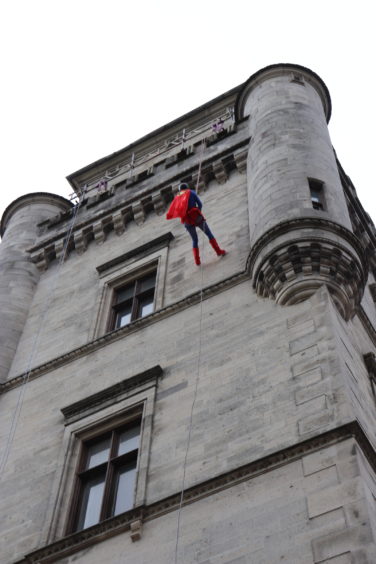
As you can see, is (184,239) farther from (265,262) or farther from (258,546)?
(258,546)

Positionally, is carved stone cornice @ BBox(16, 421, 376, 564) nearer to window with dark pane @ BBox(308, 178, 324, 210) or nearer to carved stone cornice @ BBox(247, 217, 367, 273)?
carved stone cornice @ BBox(247, 217, 367, 273)

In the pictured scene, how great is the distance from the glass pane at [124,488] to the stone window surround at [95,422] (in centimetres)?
36

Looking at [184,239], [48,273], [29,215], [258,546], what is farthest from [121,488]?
[29,215]

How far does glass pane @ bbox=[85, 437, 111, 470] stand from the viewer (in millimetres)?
14289

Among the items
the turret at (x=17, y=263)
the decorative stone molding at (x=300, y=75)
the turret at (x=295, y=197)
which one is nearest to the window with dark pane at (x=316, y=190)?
the turret at (x=295, y=197)

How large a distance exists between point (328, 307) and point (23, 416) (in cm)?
555

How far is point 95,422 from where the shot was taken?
14.7 metres

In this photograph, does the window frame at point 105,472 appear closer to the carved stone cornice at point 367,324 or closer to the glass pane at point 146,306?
the glass pane at point 146,306

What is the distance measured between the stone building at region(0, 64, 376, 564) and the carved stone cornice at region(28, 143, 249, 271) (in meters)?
0.04

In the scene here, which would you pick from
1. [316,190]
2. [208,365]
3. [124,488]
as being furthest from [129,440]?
[316,190]

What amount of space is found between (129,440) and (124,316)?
4.17 meters

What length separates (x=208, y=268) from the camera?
17.2m

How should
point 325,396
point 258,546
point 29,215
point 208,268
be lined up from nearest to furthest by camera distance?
point 258,546 → point 325,396 → point 208,268 → point 29,215

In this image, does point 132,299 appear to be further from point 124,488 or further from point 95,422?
point 124,488
